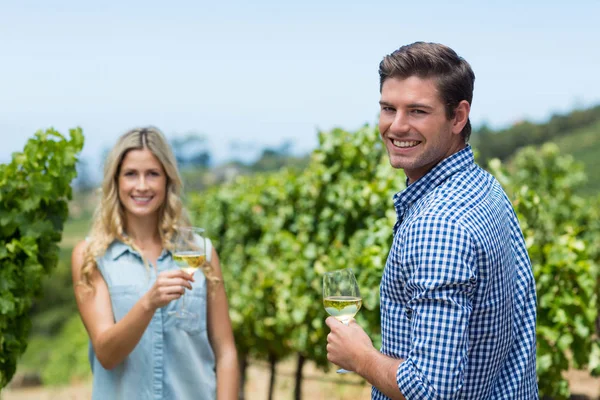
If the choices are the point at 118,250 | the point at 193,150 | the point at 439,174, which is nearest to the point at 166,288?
the point at 118,250

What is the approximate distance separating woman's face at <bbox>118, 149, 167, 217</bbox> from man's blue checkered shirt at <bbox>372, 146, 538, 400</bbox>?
151 centimetres

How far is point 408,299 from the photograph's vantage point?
216 cm

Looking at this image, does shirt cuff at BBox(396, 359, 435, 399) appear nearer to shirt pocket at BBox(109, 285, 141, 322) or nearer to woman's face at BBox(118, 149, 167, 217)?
shirt pocket at BBox(109, 285, 141, 322)

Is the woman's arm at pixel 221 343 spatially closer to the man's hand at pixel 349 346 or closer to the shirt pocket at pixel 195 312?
the shirt pocket at pixel 195 312

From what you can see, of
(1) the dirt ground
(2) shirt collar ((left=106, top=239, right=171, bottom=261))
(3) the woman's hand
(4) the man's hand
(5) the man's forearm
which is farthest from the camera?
(1) the dirt ground

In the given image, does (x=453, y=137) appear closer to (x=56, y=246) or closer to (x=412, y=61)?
(x=412, y=61)

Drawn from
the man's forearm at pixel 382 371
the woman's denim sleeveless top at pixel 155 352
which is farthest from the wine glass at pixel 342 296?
the woman's denim sleeveless top at pixel 155 352

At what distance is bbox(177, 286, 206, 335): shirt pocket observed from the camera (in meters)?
3.38

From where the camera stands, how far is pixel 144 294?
3.17 meters

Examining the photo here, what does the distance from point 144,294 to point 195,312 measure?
319 millimetres

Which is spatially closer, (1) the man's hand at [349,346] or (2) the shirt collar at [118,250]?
(1) the man's hand at [349,346]

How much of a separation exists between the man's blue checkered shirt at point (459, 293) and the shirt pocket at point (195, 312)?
4.24 ft

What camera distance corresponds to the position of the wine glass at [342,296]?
96.3 inches

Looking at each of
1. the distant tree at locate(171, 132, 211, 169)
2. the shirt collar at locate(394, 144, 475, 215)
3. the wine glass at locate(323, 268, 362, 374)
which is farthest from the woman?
the distant tree at locate(171, 132, 211, 169)
